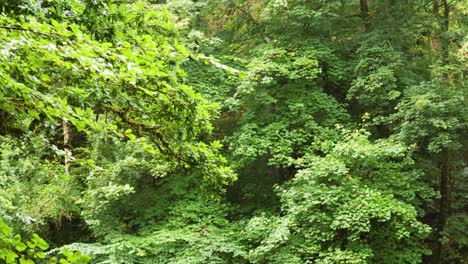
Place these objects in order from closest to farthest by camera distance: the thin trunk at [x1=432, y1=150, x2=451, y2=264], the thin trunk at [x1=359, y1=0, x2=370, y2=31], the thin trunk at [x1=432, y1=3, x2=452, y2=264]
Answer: the thin trunk at [x1=432, y1=3, x2=452, y2=264], the thin trunk at [x1=432, y1=150, x2=451, y2=264], the thin trunk at [x1=359, y1=0, x2=370, y2=31]

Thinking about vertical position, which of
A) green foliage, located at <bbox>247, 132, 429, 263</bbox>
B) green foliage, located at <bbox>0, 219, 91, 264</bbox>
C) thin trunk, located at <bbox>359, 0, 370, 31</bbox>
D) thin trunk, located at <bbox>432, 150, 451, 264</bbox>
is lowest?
thin trunk, located at <bbox>432, 150, 451, 264</bbox>

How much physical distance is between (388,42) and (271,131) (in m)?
3.04

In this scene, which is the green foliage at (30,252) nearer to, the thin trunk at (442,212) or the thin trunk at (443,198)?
the thin trunk at (443,198)

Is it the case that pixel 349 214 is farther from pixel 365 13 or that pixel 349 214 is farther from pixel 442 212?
pixel 365 13

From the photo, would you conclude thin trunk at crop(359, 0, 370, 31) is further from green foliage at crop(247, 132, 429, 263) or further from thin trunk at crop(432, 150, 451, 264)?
green foliage at crop(247, 132, 429, 263)

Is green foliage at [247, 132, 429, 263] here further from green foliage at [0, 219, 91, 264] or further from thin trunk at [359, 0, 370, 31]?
green foliage at [0, 219, 91, 264]

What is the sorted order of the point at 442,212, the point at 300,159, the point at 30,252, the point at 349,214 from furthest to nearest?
the point at 442,212 < the point at 300,159 < the point at 349,214 < the point at 30,252

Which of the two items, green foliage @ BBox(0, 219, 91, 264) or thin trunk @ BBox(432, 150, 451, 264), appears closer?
green foliage @ BBox(0, 219, 91, 264)

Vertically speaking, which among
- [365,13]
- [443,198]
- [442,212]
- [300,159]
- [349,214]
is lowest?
[442,212]

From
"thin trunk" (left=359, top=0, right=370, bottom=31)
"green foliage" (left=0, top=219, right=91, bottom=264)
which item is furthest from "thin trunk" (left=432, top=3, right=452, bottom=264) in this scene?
"green foliage" (left=0, top=219, right=91, bottom=264)

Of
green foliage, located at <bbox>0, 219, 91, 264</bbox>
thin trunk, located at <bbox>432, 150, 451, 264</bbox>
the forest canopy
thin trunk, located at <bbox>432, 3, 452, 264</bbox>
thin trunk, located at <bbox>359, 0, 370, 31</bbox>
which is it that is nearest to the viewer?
green foliage, located at <bbox>0, 219, 91, 264</bbox>

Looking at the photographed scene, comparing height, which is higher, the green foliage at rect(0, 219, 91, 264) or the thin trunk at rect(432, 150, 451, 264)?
the green foliage at rect(0, 219, 91, 264)

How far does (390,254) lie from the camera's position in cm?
683

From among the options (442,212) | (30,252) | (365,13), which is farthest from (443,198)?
(30,252)
